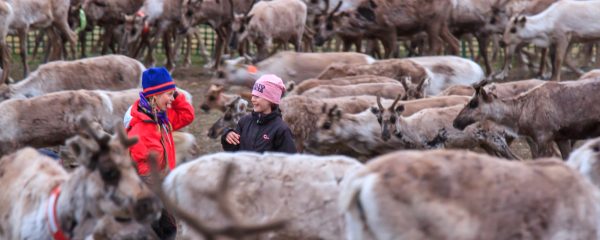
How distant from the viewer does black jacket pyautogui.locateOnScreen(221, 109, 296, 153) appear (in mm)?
7941

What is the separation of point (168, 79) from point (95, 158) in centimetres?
198

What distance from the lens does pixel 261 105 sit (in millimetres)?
8016

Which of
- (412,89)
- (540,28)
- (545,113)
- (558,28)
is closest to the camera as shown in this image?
(545,113)

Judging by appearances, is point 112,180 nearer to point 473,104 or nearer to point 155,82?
point 155,82

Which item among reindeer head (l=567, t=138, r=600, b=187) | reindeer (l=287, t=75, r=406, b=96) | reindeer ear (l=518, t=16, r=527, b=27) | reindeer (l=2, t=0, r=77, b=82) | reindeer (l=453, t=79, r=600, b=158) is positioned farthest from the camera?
reindeer (l=2, t=0, r=77, b=82)

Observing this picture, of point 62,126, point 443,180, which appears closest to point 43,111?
point 62,126

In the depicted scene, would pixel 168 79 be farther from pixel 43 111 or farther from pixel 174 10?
pixel 174 10

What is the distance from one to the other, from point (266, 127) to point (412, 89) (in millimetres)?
5694

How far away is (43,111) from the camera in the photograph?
37.4 ft

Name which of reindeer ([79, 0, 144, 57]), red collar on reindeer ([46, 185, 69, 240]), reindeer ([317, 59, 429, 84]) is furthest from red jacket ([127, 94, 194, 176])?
reindeer ([79, 0, 144, 57])

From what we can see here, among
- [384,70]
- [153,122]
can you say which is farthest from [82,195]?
[384,70]

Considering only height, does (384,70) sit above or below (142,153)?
below

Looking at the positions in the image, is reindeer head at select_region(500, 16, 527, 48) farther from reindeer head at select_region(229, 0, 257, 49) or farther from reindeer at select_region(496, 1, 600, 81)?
reindeer head at select_region(229, 0, 257, 49)

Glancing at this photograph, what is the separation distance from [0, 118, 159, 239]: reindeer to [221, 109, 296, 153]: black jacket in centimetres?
171
